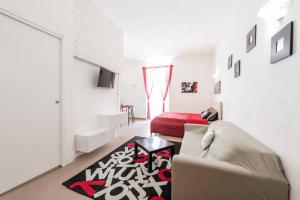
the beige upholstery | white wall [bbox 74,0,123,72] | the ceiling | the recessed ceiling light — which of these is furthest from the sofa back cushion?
white wall [bbox 74,0,123,72]

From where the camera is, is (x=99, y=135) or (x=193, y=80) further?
(x=193, y=80)

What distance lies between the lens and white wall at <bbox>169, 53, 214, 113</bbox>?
564 cm

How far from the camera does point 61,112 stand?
2.23m

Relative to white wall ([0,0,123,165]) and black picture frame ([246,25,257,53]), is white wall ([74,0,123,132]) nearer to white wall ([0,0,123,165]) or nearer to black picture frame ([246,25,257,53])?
white wall ([0,0,123,165])

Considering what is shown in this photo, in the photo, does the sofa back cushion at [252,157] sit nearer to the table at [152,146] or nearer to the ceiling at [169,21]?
the table at [152,146]

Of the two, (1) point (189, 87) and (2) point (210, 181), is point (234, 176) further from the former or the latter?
(1) point (189, 87)

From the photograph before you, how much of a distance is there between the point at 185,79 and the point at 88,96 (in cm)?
426

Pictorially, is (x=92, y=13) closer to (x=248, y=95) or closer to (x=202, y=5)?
(x=202, y=5)

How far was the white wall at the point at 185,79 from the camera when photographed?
5.66m

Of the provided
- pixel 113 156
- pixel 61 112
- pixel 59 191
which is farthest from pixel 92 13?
pixel 59 191

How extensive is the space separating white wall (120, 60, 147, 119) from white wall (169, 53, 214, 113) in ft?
4.66

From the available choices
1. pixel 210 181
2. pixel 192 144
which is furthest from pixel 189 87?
pixel 210 181

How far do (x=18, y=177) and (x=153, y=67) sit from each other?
5.57 metres

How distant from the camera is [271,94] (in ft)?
4.09
